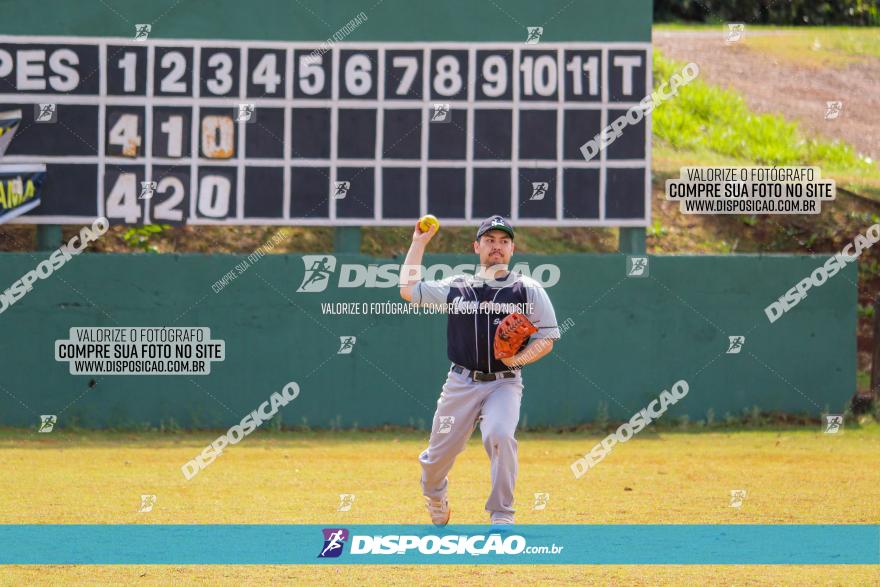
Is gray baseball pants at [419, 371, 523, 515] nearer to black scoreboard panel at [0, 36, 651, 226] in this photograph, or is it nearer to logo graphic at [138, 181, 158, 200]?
black scoreboard panel at [0, 36, 651, 226]

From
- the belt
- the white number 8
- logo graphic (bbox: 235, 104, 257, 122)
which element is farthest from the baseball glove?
logo graphic (bbox: 235, 104, 257, 122)

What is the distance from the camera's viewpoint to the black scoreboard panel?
17141 mm

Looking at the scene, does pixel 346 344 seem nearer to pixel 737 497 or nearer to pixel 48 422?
pixel 48 422

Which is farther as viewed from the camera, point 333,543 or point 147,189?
point 147,189

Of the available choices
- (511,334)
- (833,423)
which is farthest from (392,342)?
(511,334)

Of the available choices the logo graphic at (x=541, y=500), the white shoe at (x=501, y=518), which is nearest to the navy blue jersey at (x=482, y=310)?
the white shoe at (x=501, y=518)

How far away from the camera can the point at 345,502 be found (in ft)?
37.6

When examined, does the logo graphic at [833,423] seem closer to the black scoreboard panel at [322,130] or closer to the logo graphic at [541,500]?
the black scoreboard panel at [322,130]

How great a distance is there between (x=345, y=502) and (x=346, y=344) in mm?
6170

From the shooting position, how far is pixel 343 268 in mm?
17438

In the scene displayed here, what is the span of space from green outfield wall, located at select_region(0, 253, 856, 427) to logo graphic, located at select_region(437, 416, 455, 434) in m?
8.18

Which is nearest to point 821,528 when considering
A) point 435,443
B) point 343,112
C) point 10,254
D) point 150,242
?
point 435,443

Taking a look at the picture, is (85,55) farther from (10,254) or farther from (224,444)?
(224,444)

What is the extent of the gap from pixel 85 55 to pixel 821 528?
448 inches
